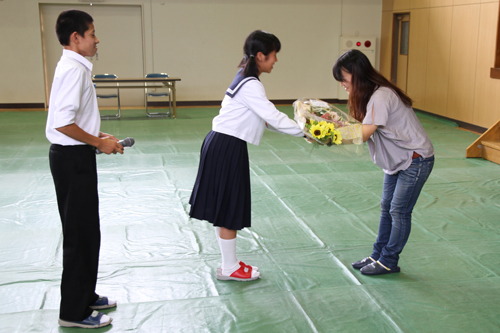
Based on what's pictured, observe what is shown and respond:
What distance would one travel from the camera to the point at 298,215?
4223mm

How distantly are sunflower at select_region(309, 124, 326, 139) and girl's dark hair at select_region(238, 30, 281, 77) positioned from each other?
1.43 feet

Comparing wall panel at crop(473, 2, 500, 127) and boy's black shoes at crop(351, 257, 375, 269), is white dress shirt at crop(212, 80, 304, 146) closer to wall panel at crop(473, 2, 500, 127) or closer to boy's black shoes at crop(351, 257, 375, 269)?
boy's black shoes at crop(351, 257, 375, 269)

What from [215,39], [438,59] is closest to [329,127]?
[438,59]

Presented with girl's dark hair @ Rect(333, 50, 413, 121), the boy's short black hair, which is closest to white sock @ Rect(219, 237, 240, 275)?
girl's dark hair @ Rect(333, 50, 413, 121)

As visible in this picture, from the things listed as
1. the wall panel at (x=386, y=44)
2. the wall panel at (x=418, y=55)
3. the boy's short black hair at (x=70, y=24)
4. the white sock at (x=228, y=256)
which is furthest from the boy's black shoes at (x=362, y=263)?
the wall panel at (x=386, y=44)

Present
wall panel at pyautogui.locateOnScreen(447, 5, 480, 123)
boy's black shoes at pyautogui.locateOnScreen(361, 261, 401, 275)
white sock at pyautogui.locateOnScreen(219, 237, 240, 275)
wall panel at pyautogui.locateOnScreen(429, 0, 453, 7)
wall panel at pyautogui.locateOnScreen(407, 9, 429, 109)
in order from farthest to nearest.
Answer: wall panel at pyautogui.locateOnScreen(407, 9, 429, 109), wall panel at pyautogui.locateOnScreen(429, 0, 453, 7), wall panel at pyautogui.locateOnScreen(447, 5, 480, 123), boy's black shoes at pyautogui.locateOnScreen(361, 261, 401, 275), white sock at pyautogui.locateOnScreen(219, 237, 240, 275)

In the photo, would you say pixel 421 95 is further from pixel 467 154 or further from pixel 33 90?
pixel 33 90

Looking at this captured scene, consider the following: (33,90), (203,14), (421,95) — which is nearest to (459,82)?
(421,95)

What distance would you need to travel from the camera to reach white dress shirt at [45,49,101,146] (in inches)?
87.0

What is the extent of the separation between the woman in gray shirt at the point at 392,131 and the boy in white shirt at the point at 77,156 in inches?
52.1

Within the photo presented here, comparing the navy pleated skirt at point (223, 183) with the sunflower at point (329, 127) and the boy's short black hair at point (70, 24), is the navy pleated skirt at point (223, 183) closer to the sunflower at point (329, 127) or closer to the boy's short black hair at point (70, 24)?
the sunflower at point (329, 127)

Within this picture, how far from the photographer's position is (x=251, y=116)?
280 centimetres

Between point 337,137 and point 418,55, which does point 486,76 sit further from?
point 337,137

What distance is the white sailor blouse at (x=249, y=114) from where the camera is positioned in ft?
8.85
